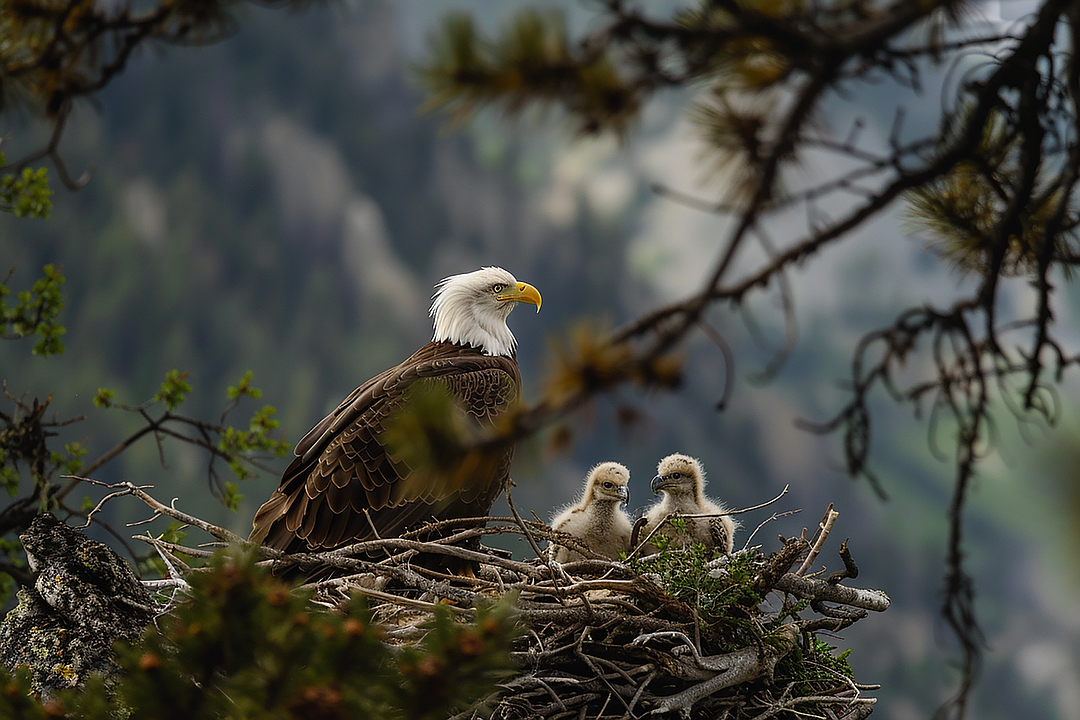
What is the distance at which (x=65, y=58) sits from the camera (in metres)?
2.72

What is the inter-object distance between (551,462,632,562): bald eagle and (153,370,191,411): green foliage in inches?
81.8

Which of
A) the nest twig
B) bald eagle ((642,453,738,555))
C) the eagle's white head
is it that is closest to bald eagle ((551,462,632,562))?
bald eagle ((642,453,738,555))

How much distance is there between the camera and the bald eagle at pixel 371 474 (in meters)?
3.89

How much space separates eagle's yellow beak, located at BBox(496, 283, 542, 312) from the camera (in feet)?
15.5

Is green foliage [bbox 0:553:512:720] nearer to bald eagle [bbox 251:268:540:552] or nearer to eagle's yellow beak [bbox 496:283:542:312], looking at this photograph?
bald eagle [bbox 251:268:540:552]

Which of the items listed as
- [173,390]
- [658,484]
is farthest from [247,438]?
[658,484]

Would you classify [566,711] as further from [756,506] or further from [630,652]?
[756,506]

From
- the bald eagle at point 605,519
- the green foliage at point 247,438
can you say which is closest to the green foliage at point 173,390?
the green foliage at point 247,438

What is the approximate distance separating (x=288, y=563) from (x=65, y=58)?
192 cm

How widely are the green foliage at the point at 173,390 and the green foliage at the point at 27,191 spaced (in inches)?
40.7

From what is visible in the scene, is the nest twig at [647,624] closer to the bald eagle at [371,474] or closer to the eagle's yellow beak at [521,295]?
the bald eagle at [371,474]

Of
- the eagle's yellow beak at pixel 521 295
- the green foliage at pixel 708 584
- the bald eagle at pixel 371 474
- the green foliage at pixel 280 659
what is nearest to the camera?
the green foliage at pixel 280 659

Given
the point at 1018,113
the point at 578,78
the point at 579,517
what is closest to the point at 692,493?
the point at 579,517

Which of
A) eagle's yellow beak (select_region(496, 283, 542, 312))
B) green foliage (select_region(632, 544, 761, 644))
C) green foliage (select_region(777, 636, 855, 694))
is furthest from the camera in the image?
eagle's yellow beak (select_region(496, 283, 542, 312))
